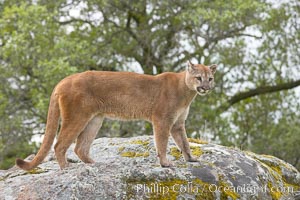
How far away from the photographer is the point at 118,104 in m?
10.6

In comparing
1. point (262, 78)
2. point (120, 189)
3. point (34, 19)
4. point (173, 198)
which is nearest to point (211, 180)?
point (173, 198)

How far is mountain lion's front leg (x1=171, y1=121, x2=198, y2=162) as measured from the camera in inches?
406

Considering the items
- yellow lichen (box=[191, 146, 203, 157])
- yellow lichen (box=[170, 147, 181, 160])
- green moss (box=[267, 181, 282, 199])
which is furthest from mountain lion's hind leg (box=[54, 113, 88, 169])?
green moss (box=[267, 181, 282, 199])

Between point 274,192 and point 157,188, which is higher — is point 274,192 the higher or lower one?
the lower one

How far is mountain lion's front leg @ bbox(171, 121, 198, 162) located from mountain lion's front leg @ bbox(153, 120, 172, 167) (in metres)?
0.26

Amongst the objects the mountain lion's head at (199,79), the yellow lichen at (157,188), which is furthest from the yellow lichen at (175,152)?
the yellow lichen at (157,188)

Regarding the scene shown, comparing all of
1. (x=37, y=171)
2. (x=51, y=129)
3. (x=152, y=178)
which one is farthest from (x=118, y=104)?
(x=152, y=178)

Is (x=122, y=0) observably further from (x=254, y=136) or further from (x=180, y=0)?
(x=254, y=136)

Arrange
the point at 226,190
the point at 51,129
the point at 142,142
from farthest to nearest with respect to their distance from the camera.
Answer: the point at 142,142 → the point at 51,129 → the point at 226,190

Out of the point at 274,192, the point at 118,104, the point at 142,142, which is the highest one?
the point at 118,104

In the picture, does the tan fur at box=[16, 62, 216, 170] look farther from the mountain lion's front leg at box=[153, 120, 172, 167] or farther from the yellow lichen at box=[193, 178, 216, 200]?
the yellow lichen at box=[193, 178, 216, 200]

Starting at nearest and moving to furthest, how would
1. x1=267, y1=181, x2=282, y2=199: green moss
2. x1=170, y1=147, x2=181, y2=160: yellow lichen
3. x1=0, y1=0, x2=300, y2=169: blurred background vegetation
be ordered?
x1=267, y1=181, x2=282, y2=199: green moss, x1=170, y1=147, x2=181, y2=160: yellow lichen, x1=0, y1=0, x2=300, y2=169: blurred background vegetation

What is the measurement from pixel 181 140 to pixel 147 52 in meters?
13.6

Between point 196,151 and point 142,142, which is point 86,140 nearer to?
point 142,142
